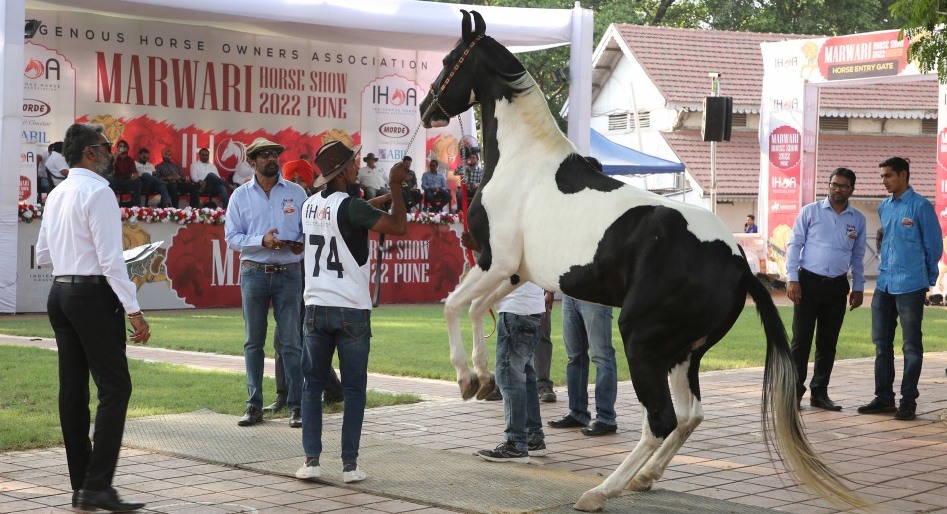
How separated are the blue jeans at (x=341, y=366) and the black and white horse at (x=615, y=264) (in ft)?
1.73

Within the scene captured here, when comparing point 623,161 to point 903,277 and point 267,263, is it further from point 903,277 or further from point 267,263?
point 267,263

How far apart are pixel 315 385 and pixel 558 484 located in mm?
1419

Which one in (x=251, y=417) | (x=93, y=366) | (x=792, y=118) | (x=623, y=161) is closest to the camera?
(x=93, y=366)

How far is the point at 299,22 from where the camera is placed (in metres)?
18.8

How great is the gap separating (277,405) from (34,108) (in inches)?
511

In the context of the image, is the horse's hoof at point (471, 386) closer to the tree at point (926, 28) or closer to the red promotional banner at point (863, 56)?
the tree at point (926, 28)

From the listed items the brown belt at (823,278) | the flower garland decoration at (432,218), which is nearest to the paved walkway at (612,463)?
the brown belt at (823,278)

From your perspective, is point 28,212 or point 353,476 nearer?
point 353,476

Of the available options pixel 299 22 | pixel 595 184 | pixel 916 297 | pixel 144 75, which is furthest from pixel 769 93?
pixel 595 184

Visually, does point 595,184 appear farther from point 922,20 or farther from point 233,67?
point 233,67

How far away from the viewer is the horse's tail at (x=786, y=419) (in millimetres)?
5391

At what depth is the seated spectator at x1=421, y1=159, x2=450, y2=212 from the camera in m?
21.8

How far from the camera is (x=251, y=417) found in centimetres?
787

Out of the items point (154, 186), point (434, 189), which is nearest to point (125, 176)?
point (154, 186)
